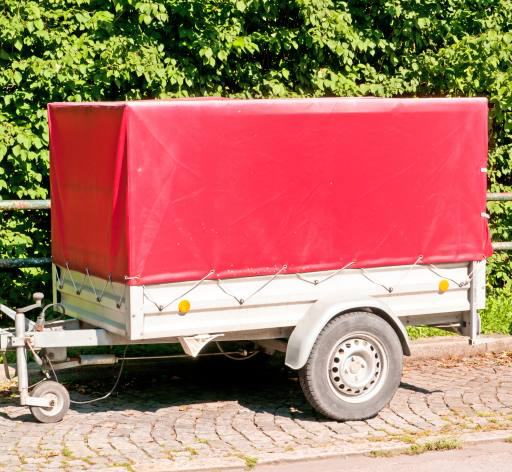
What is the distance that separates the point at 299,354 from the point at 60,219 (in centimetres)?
221

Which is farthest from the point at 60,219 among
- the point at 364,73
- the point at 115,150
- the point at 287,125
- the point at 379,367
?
the point at 364,73

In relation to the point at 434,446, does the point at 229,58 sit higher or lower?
higher

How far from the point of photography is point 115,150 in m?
8.45

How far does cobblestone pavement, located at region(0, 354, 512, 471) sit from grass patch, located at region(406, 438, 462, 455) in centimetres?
11

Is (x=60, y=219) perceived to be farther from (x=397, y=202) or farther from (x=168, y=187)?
(x=397, y=202)

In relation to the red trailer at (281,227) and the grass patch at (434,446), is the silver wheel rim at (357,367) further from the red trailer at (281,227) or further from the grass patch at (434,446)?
the grass patch at (434,446)

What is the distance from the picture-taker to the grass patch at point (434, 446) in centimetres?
805

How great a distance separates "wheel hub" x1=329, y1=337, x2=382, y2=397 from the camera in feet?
29.2

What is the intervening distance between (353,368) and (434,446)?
1071 mm

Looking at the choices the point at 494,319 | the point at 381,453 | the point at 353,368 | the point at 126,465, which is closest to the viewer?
the point at 126,465

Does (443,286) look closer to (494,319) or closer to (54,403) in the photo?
(494,319)

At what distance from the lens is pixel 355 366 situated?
9000 millimetres

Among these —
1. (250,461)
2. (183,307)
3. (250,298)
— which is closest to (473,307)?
(250,298)

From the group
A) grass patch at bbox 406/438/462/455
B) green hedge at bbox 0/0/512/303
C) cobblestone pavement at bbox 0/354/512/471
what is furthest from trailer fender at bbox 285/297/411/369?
green hedge at bbox 0/0/512/303
